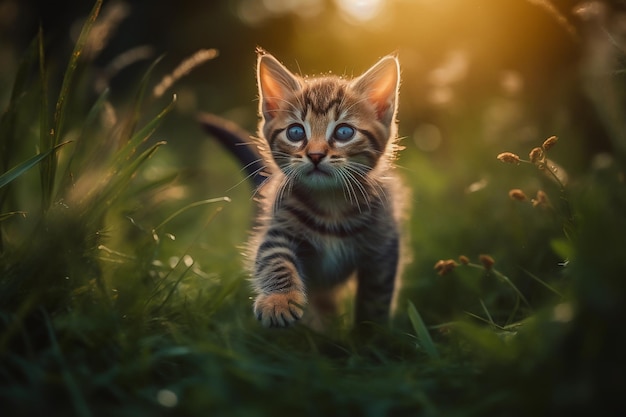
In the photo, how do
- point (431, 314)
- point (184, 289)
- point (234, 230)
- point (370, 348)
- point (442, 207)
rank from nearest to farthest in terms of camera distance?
point (370, 348), point (184, 289), point (431, 314), point (442, 207), point (234, 230)

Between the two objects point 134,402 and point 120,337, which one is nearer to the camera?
point 134,402

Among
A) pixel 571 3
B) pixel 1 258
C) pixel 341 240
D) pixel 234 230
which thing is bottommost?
pixel 234 230

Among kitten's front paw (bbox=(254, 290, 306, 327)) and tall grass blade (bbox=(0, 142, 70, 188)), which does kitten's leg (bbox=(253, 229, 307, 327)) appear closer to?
kitten's front paw (bbox=(254, 290, 306, 327))

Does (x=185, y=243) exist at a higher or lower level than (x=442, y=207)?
lower

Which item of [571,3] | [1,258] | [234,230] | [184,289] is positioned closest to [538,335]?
[184,289]

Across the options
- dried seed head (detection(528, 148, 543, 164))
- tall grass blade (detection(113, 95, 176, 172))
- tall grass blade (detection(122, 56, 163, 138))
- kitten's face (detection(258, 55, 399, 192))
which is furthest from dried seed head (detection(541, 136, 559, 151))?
tall grass blade (detection(122, 56, 163, 138))

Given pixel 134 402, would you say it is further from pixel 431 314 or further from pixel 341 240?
pixel 431 314

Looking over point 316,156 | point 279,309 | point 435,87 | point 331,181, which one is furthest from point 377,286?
point 435,87
